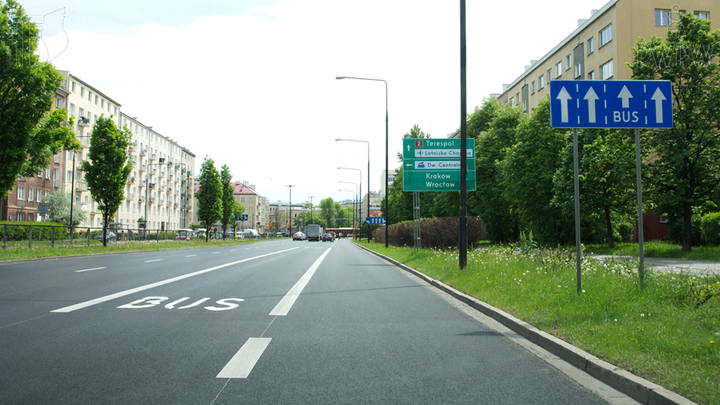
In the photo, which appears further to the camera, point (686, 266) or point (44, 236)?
point (44, 236)

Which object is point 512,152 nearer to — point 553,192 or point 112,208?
point 553,192

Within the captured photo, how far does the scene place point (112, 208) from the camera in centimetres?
3262

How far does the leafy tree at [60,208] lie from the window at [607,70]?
55.9 metres

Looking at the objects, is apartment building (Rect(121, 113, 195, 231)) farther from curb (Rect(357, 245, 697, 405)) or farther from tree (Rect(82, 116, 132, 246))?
curb (Rect(357, 245, 697, 405))

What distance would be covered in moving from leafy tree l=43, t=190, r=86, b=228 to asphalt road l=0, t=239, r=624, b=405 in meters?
53.1

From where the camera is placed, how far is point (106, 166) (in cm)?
3192

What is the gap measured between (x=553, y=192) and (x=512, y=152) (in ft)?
12.5

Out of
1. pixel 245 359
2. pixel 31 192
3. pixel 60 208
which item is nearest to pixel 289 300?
pixel 245 359

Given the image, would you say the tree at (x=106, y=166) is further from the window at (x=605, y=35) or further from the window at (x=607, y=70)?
the window at (x=605, y=35)

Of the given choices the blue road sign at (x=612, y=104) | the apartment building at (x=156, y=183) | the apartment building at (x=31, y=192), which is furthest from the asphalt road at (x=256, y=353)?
the apartment building at (x=156, y=183)

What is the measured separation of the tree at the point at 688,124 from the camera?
22812mm

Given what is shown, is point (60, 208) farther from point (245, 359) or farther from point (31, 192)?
point (245, 359)

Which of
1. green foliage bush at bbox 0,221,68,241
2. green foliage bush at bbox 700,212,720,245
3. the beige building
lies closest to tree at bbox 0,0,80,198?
green foliage bush at bbox 0,221,68,241

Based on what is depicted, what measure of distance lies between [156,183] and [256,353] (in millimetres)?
95658
